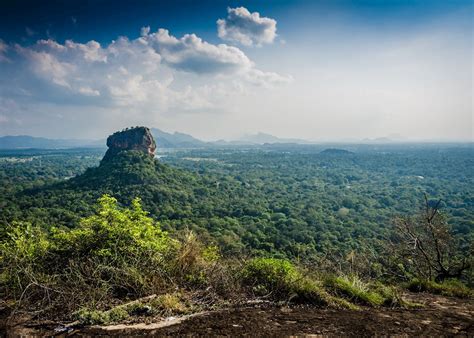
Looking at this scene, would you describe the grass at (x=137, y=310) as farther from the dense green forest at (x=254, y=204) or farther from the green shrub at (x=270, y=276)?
the dense green forest at (x=254, y=204)

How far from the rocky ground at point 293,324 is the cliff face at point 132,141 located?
2551 inches

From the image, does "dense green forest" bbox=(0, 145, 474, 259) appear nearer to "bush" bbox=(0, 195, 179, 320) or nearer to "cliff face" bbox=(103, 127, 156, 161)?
"cliff face" bbox=(103, 127, 156, 161)

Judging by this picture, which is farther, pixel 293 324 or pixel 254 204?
pixel 254 204

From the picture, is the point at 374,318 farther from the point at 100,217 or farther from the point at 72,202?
the point at 72,202

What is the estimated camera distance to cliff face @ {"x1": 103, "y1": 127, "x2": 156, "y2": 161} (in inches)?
2517

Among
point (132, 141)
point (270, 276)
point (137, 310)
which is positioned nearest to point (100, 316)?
point (137, 310)

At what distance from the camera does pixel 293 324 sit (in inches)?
123

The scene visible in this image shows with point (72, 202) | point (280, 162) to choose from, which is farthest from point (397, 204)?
point (280, 162)

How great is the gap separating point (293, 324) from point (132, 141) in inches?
2627

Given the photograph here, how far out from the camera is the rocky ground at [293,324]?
112 inches

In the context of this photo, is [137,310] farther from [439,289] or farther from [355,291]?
[439,289]

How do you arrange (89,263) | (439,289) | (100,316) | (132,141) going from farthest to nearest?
(132,141), (439,289), (89,263), (100,316)

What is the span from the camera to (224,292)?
379cm

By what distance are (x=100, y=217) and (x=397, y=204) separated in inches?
2647
